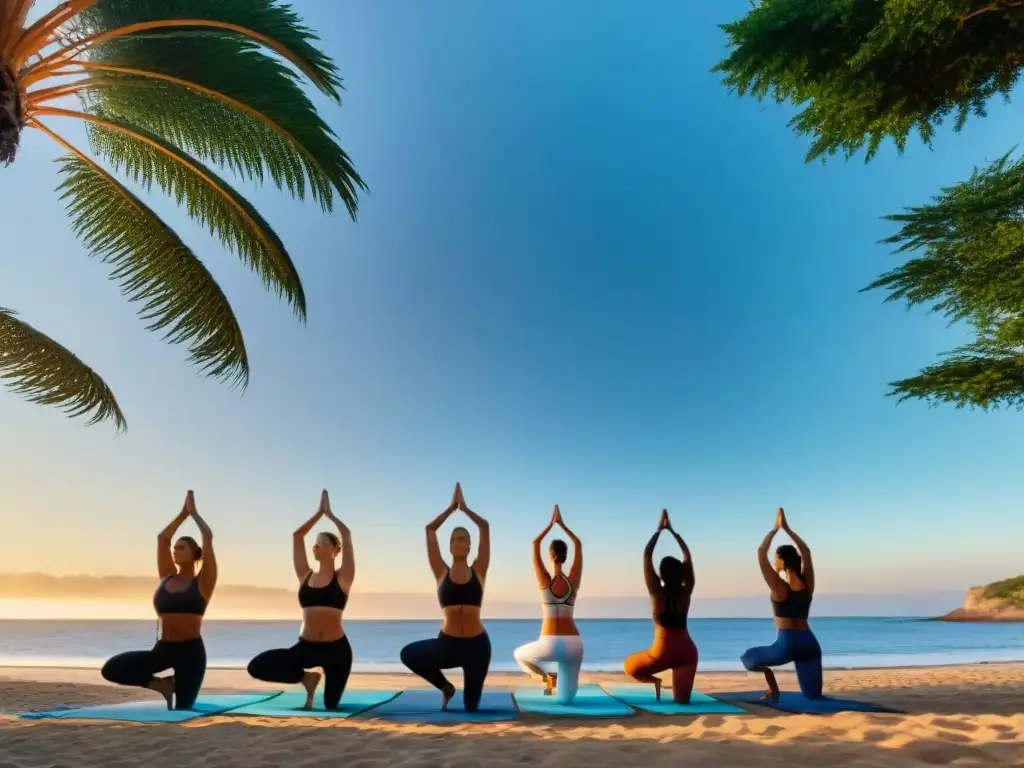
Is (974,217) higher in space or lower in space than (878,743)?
higher

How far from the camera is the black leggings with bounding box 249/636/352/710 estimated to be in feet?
18.1

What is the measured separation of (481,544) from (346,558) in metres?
1.16

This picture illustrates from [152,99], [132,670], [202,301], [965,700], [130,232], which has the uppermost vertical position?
[152,99]

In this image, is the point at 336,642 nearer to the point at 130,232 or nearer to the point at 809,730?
the point at 809,730

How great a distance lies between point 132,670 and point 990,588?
5728 centimetres

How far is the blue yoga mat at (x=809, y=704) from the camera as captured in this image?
5.71 m

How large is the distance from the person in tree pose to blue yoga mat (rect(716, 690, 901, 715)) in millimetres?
727

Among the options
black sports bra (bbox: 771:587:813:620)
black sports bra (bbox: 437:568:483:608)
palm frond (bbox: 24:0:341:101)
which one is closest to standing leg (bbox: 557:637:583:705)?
black sports bra (bbox: 437:568:483:608)

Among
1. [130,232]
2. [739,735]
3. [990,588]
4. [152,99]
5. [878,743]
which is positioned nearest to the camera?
[878,743]

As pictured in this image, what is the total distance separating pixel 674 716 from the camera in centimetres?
554

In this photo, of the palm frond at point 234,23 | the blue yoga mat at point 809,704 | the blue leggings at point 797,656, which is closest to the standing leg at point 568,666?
the blue leggings at point 797,656

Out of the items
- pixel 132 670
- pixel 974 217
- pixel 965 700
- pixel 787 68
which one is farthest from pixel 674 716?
pixel 974 217

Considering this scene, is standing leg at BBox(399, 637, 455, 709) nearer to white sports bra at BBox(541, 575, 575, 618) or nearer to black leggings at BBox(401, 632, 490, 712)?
black leggings at BBox(401, 632, 490, 712)

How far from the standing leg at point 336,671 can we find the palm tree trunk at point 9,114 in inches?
165
